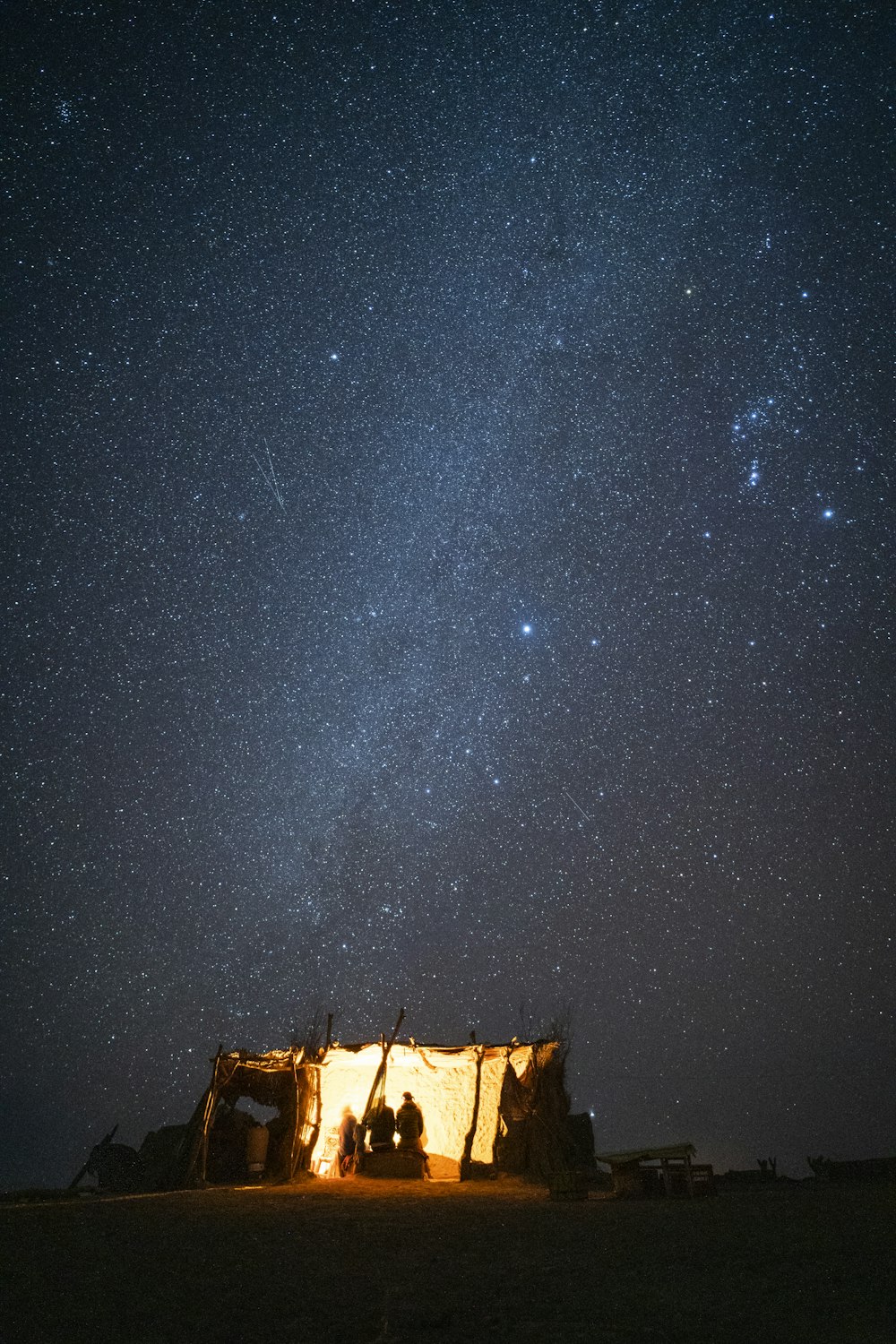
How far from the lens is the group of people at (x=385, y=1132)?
16625 mm

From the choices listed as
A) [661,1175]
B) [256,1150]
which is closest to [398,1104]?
[256,1150]

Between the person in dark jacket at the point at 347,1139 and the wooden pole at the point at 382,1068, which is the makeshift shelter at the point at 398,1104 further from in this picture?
the person in dark jacket at the point at 347,1139

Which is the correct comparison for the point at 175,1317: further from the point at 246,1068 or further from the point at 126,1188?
the point at 126,1188

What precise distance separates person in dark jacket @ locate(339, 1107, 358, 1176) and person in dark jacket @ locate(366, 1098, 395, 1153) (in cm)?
45

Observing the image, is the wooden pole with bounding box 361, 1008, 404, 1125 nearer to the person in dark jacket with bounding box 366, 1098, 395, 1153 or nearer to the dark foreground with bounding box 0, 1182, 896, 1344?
the person in dark jacket with bounding box 366, 1098, 395, 1153

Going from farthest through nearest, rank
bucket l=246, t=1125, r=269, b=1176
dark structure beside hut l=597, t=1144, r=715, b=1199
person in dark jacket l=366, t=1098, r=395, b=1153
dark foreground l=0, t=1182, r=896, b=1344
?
bucket l=246, t=1125, r=269, b=1176 → person in dark jacket l=366, t=1098, r=395, b=1153 → dark structure beside hut l=597, t=1144, r=715, b=1199 → dark foreground l=0, t=1182, r=896, b=1344

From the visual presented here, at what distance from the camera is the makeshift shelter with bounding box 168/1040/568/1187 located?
16.9 m

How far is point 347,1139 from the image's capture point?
17.5 m

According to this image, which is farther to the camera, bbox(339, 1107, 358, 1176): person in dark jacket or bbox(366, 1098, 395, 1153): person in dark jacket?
bbox(339, 1107, 358, 1176): person in dark jacket

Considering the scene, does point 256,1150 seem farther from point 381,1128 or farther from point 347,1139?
point 381,1128

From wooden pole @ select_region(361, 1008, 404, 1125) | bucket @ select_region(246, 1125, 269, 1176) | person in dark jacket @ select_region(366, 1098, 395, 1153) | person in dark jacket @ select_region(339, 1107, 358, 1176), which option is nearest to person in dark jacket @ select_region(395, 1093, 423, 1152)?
person in dark jacket @ select_region(366, 1098, 395, 1153)

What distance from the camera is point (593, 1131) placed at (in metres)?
20.4

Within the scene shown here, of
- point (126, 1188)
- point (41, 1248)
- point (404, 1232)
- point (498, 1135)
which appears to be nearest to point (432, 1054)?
point (498, 1135)

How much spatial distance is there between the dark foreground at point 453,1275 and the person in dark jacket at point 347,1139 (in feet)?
20.9
